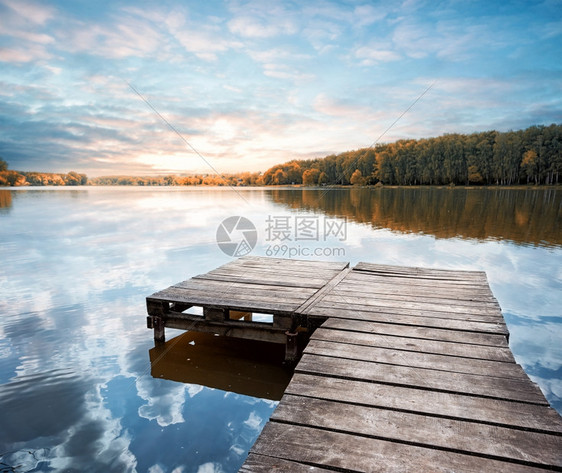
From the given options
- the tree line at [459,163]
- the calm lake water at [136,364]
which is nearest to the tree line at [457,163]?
the tree line at [459,163]

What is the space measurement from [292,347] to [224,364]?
0.90 metres

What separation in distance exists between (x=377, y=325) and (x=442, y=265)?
24.3ft

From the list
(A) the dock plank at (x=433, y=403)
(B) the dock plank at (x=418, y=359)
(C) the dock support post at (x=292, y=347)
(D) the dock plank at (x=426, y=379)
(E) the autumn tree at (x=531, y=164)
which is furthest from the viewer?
(E) the autumn tree at (x=531, y=164)

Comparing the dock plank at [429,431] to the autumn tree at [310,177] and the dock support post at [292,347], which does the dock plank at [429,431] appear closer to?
the dock support post at [292,347]

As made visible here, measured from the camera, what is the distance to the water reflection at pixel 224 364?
4.20 m

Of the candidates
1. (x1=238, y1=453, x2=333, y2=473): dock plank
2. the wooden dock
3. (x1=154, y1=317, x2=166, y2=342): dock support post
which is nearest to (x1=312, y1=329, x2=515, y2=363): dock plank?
the wooden dock

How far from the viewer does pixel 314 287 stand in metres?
5.48

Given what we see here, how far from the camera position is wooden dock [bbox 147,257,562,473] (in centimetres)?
197

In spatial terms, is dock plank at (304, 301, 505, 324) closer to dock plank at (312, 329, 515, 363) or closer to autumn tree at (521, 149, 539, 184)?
dock plank at (312, 329, 515, 363)

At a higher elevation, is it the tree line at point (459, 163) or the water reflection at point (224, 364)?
the tree line at point (459, 163)

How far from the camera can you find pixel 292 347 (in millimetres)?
4547

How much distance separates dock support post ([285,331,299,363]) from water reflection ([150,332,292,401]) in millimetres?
166

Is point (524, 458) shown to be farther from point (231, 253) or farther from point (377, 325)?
point (231, 253)

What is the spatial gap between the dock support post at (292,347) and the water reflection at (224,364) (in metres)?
0.17
